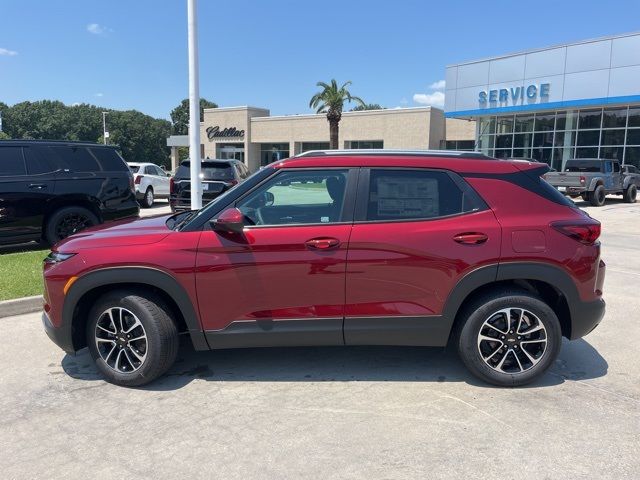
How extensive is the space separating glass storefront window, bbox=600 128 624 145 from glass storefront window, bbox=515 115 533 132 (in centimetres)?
442

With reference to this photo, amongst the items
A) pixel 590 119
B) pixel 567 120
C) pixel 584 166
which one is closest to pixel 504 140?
pixel 567 120

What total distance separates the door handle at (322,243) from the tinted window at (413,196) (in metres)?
0.33

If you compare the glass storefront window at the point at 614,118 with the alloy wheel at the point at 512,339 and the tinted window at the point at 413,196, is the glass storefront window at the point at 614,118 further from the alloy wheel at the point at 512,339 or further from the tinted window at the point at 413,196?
the tinted window at the point at 413,196

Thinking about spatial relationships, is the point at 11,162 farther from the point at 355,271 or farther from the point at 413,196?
the point at 413,196

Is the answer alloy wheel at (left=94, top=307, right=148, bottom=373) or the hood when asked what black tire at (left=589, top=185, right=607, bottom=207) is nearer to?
the hood

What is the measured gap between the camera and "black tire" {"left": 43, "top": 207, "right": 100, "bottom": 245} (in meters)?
8.53

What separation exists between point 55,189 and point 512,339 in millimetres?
7666

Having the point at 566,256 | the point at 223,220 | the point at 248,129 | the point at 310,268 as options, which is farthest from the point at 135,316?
the point at 248,129

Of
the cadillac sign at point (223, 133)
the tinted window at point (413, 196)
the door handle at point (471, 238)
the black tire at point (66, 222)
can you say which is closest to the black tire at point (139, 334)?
the tinted window at point (413, 196)

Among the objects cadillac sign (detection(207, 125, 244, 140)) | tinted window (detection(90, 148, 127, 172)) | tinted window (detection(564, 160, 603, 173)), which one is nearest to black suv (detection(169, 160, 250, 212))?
tinted window (detection(90, 148, 127, 172))

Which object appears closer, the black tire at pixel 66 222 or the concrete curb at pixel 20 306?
the concrete curb at pixel 20 306

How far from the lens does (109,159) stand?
30.9 ft

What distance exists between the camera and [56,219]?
859cm

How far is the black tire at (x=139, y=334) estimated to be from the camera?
12.5 feet
